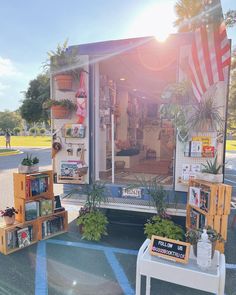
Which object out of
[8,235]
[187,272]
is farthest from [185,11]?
[187,272]

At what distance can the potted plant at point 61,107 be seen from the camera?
344 centimetres

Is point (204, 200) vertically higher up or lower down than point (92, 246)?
higher up

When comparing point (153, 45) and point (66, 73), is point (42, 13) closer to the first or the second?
point (66, 73)

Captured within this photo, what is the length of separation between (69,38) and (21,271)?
307 cm

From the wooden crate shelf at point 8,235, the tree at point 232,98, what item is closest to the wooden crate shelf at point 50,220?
the wooden crate shelf at point 8,235

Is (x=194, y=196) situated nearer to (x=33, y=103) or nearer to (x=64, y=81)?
(x=64, y=81)

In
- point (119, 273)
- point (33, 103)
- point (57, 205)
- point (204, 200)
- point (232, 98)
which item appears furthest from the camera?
point (33, 103)

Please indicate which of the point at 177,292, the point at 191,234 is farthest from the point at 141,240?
the point at 191,234

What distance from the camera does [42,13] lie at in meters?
5.88

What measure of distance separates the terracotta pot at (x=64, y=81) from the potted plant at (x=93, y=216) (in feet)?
4.76

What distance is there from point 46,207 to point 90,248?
866 millimetres

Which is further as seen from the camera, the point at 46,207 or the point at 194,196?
the point at 46,207

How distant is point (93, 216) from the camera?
11.3 feet

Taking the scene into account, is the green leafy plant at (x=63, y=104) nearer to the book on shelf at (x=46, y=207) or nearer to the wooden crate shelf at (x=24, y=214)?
the wooden crate shelf at (x=24, y=214)
